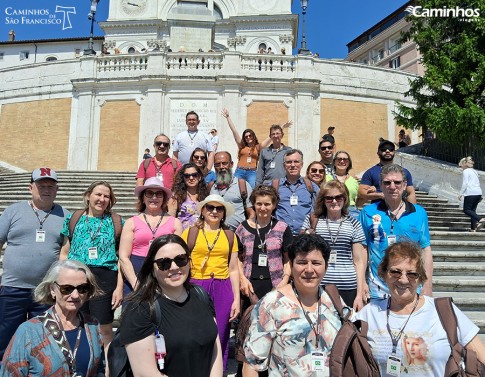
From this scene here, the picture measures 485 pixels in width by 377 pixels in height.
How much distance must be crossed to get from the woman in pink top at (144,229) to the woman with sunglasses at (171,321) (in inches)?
55.7

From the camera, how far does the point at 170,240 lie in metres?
2.73

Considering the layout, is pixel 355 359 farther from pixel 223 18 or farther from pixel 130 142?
pixel 223 18

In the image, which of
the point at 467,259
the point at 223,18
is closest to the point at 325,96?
the point at 467,259

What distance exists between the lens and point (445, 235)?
27.5 ft

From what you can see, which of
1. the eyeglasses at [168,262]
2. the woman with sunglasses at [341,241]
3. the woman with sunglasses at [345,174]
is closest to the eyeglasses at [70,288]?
the eyeglasses at [168,262]

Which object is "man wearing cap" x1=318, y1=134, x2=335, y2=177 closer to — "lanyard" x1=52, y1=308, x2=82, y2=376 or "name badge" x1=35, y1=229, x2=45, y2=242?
"name badge" x1=35, y1=229, x2=45, y2=242

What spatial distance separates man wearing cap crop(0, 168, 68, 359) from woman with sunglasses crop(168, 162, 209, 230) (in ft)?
4.20

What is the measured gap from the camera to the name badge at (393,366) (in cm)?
249

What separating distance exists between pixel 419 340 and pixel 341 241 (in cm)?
157

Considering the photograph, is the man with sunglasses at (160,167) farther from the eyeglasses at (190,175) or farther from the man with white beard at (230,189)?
the eyeglasses at (190,175)

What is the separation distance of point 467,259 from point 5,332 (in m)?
6.89

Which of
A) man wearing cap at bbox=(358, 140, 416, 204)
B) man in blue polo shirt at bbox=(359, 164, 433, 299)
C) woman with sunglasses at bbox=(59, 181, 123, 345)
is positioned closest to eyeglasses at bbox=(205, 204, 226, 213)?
woman with sunglasses at bbox=(59, 181, 123, 345)

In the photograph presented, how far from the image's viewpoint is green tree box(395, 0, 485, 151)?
13148 mm
